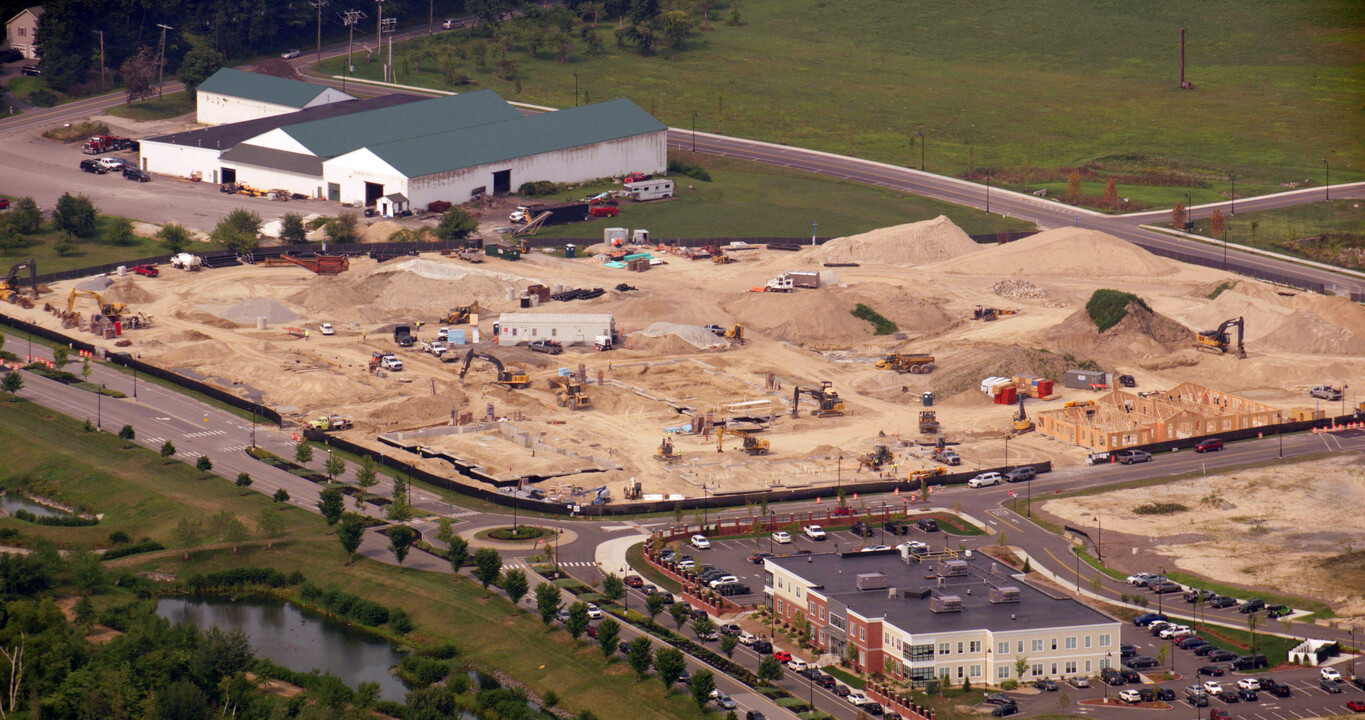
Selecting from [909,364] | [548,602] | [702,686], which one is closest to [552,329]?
[909,364]

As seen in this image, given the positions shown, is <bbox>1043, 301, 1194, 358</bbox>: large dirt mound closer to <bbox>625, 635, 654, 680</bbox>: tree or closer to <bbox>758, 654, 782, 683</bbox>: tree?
<bbox>758, 654, 782, 683</bbox>: tree

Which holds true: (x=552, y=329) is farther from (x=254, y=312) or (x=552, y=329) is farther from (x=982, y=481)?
(x=982, y=481)

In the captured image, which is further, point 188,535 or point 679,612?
point 188,535

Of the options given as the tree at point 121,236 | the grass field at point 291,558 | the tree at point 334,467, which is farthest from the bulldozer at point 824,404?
the tree at point 121,236

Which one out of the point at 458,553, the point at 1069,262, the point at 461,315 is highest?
the point at 1069,262

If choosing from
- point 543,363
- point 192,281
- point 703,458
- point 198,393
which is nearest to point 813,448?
point 703,458

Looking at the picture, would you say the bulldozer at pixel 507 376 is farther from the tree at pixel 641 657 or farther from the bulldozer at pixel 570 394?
the tree at pixel 641 657
